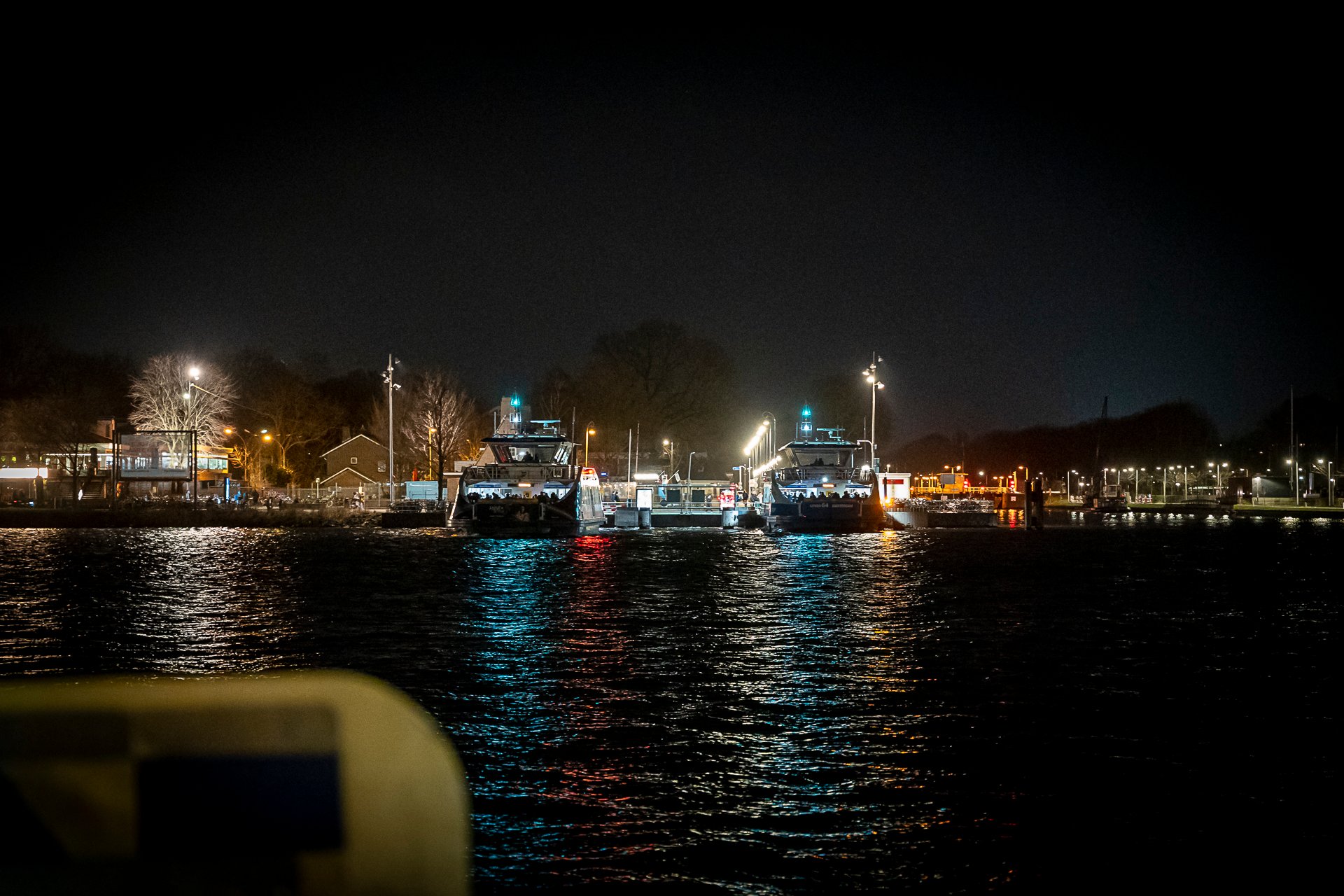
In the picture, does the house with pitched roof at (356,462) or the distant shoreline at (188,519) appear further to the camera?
the house with pitched roof at (356,462)

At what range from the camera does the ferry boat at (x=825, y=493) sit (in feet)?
167

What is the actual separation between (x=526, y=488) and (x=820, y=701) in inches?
1593

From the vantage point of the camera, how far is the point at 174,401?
286ft

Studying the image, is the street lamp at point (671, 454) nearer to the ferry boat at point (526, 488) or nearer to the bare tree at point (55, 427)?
the ferry boat at point (526, 488)

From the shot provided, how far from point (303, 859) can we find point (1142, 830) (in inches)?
230

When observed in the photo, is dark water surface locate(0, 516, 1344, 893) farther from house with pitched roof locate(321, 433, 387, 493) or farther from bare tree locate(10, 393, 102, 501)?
house with pitched roof locate(321, 433, 387, 493)

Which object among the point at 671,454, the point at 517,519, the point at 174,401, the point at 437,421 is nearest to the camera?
the point at 517,519

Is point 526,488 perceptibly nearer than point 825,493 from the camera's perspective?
Yes

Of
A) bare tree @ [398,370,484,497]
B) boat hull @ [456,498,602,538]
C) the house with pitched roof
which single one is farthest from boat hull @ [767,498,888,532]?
the house with pitched roof

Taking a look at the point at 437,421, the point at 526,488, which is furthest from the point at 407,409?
the point at 526,488

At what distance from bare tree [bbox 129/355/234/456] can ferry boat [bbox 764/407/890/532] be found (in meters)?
50.1

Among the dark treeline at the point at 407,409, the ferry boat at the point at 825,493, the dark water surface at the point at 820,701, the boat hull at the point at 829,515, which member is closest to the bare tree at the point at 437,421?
the dark treeline at the point at 407,409

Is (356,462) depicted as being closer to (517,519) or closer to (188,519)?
(188,519)

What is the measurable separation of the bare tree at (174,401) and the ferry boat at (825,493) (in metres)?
50.1
